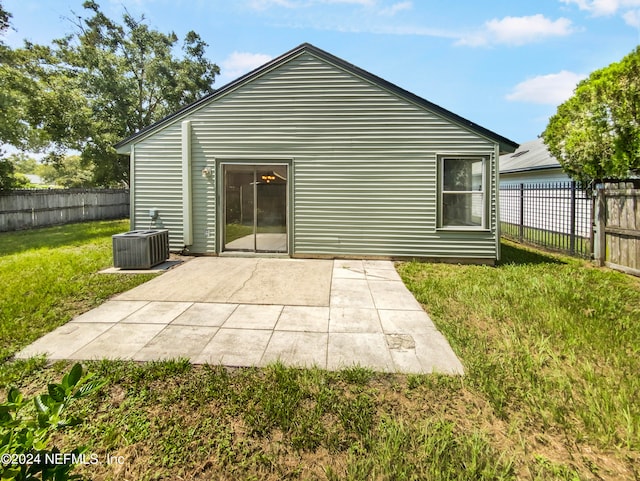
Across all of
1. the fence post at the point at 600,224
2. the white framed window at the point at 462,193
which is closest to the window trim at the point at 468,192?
the white framed window at the point at 462,193

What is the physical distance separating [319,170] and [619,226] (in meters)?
6.31

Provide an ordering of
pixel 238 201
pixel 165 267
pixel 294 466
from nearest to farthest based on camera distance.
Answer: pixel 294 466
pixel 165 267
pixel 238 201

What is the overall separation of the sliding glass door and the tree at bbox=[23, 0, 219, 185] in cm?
1572

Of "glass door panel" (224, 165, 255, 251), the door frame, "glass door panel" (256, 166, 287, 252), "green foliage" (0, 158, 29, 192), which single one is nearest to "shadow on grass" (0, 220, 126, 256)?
"green foliage" (0, 158, 29, 192)

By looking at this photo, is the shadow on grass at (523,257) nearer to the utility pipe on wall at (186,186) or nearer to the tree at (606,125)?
the tree at (606,125)

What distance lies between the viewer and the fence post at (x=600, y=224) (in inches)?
274

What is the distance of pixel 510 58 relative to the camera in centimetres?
1068

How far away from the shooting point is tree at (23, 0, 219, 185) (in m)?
18.4

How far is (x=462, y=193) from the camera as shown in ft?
25.0

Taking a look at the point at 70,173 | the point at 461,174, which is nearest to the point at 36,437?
the point at 461,174

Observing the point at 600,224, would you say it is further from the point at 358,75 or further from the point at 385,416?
the point at 385,416

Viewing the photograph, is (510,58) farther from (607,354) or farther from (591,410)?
(591,410)

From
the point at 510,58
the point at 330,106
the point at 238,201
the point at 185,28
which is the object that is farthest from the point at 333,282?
the point at 185,28

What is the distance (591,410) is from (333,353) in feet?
6.74
